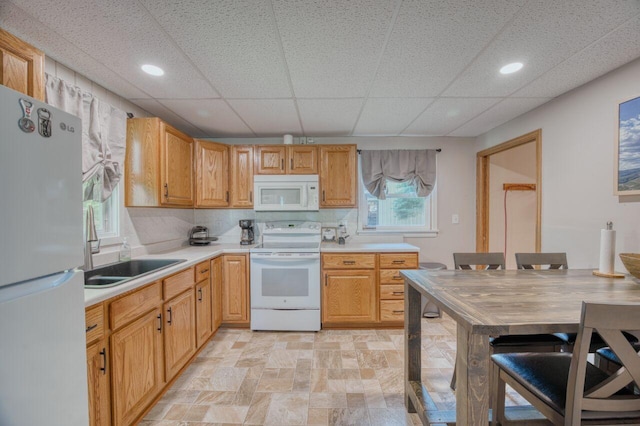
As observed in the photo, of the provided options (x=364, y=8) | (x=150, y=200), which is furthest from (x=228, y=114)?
(x=364, y=8)

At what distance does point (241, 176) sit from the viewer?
3.24 m

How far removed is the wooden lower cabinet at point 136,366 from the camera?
4.69 feet

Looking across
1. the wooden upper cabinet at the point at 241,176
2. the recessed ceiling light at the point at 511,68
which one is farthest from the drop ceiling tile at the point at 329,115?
the recessed ceiling light at the point at 511,68

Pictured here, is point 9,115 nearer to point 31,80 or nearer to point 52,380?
point 31,80

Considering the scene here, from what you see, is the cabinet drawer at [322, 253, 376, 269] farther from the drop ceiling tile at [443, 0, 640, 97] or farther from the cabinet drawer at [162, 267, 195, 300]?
the drop ceiling tile at [443, 0, 640, 97]

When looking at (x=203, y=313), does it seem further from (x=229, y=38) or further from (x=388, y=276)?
(x=229, y=38)

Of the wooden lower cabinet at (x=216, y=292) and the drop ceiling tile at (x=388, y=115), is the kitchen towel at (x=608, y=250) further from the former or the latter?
the wooden lower cabinet at (x=216, y=292)

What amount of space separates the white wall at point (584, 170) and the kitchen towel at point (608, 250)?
12.6 inches

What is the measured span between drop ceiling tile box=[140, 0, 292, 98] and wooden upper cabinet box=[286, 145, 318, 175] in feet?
3.74

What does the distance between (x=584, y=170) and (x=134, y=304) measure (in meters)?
3.32

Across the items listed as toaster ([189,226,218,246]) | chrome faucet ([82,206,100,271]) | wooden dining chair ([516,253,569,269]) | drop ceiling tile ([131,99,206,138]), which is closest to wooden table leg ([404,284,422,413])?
wooden dining chair ([516,253,569,269])

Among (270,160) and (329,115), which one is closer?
(329,115)

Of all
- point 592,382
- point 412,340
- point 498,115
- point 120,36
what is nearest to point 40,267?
point 120,36

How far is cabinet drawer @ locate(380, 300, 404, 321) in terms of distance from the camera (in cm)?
291
